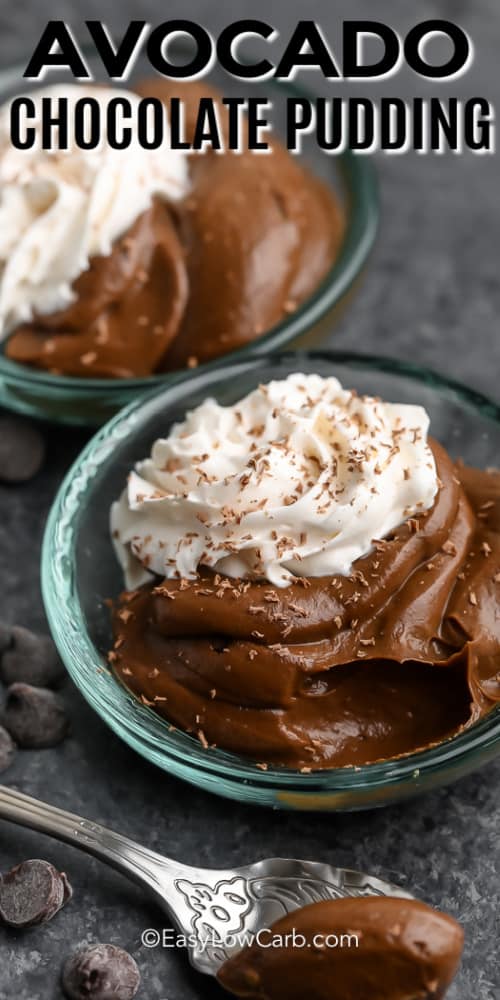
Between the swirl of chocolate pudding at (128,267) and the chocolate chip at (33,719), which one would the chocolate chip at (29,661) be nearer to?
the chocolate chip at (33,719)

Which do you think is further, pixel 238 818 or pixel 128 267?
pixel 128 267

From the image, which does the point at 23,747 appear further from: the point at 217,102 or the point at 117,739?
the point at 217,102

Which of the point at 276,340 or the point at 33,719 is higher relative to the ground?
the point at 276,340

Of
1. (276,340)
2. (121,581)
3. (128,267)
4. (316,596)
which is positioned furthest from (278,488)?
(128,267)

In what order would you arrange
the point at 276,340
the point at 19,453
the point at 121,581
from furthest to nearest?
the point at 19,453 → the point at 276,340 → the point at 121,581

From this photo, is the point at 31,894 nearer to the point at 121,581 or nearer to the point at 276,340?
the point at 121,581

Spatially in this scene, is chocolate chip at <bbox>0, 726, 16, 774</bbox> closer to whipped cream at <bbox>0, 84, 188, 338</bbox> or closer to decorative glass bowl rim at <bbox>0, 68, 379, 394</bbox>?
decorative glass bowl rim at <bbox>0, 68, 379, 394</bbox>

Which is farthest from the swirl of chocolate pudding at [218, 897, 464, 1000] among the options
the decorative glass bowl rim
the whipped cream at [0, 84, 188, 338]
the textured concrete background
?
the whipped cream at [0, 84, 188, 338]
